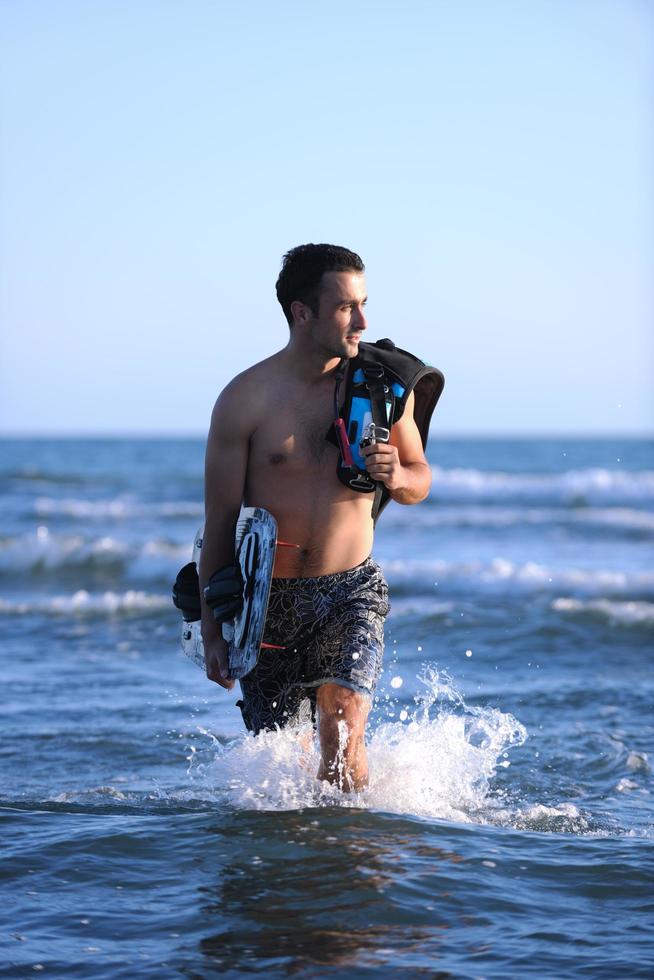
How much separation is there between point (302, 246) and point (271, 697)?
1730 millimetres

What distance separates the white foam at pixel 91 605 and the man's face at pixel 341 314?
8327 mm

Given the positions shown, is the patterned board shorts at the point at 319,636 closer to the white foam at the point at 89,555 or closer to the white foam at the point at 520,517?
the white foam at the point at 89,555

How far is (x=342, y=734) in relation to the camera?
455cm

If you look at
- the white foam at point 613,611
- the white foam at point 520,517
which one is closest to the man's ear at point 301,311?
the white foam at point 613,611

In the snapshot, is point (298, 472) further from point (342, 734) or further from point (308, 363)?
point (342, 734)

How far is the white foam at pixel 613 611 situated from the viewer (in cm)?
1136

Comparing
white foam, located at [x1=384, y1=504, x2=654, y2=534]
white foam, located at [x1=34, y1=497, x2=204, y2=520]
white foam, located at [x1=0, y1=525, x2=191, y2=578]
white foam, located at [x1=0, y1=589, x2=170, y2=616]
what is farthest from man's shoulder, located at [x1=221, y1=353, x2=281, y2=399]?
white foam, located at [x1=34, y1=497, x2=204, y2=520]

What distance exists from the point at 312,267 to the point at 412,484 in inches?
34.4

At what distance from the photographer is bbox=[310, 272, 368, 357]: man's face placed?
14.8 feet

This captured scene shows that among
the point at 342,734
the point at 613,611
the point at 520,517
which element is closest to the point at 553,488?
the point at 520,517

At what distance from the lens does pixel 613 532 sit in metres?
21.6

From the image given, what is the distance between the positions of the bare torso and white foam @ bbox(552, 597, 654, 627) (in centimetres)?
709

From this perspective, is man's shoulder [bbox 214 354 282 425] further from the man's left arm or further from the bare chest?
the man's left arm

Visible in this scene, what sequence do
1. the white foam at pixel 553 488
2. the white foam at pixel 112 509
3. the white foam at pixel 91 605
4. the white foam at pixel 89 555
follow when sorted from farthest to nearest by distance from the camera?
the white foam at pixel 553 488, the white foam at pixel 112 509, the white foam at pixel 89 555, the white foam at pixel 91 605
